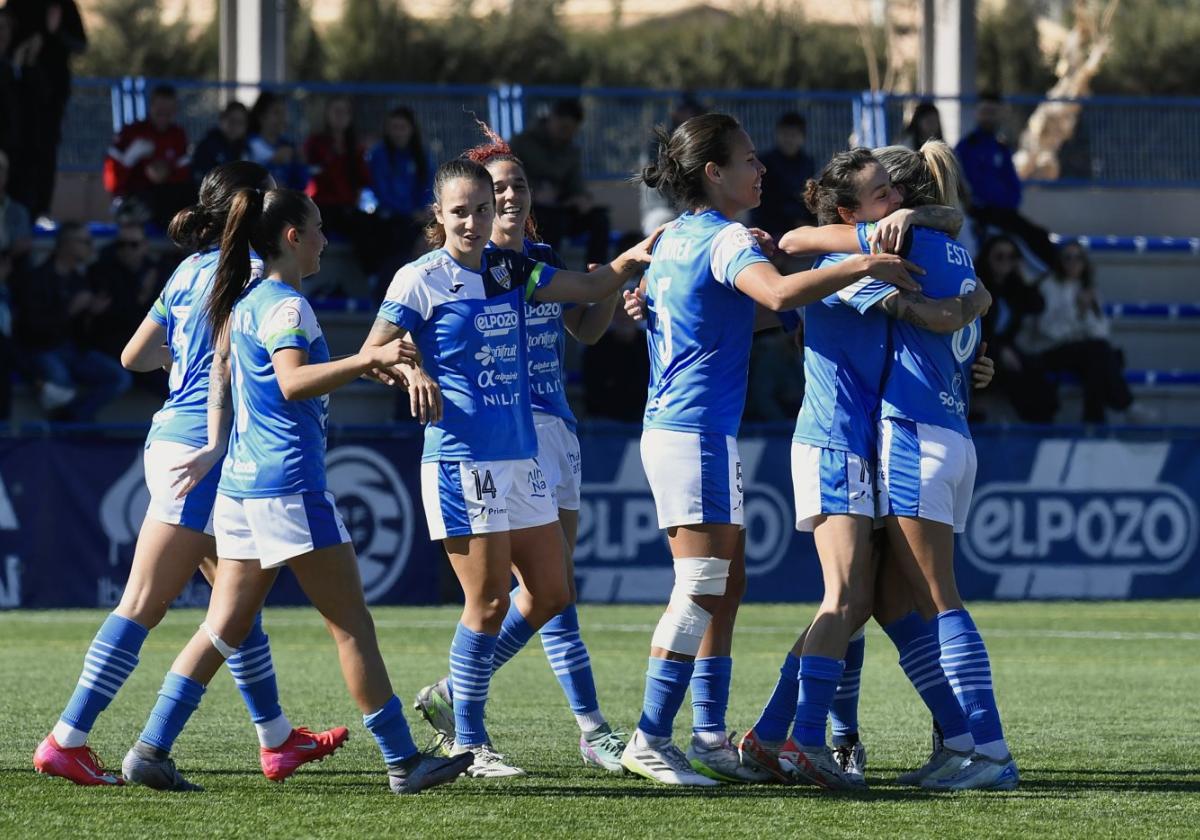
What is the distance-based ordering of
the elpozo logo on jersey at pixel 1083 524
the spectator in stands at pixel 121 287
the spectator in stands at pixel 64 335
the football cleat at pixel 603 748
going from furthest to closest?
the spectator in stands at pixel 121 287 → the spectator in stands at pixel 64 335 → the elpozo logo on jersey at pixel 1083 524 → the football cleat at pixel 603 748

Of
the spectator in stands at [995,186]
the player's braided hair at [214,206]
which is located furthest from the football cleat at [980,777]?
the spectator in stands at [995,186]

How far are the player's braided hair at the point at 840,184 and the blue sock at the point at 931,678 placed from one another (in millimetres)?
1326

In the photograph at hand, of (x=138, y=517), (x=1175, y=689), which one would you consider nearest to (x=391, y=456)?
(x=138, y=517)

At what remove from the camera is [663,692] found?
219 inches

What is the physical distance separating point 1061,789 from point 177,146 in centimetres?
1116

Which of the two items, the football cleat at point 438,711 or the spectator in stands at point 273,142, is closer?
the football cleat at point 438,711

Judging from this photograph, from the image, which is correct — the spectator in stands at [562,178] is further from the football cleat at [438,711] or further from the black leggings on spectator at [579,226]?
the football cleat at [438,711]

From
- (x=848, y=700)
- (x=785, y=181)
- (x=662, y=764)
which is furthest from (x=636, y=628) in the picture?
(x=662, y=764)

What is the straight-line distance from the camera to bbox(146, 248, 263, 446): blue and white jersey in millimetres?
5590

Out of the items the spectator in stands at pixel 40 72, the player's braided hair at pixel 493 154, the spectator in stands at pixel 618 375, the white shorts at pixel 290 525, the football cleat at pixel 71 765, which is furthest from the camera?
the spectator in stands at pixel 40 72

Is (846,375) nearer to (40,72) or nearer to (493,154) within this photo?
(493,154)

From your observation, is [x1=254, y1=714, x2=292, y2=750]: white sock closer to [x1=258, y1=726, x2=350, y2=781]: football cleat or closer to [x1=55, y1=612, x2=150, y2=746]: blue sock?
[x1=258, y1=726, x2=350, y2=781]: football cleat

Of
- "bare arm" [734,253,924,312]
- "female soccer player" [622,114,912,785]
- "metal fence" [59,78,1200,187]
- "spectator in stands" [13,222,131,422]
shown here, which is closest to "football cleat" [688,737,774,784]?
"female soccer player" [622,114,912,785]

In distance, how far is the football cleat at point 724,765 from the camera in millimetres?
5637
